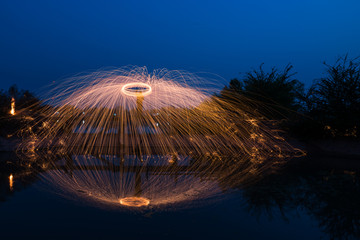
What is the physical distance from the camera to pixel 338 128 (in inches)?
595

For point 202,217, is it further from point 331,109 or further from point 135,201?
point 331,109

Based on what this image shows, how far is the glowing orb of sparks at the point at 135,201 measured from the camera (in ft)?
14.7

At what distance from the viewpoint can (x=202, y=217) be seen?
3939mm

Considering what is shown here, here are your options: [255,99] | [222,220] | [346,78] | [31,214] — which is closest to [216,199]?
[222,220]

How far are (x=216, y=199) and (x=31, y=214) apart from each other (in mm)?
3128

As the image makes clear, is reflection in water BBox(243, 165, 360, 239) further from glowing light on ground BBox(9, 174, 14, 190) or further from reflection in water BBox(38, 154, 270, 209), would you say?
glowing light on ground BBox(9, 174, 14, 190)

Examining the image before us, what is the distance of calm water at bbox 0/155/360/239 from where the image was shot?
3.34 metres

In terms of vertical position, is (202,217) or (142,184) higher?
(142,184)

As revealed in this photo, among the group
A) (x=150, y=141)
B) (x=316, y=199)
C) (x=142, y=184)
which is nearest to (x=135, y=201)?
(x=142, y=184)

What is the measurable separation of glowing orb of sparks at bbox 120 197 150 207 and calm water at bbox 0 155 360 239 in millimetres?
389

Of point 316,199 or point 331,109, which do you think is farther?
point 331,109

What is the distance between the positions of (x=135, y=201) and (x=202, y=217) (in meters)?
1.37

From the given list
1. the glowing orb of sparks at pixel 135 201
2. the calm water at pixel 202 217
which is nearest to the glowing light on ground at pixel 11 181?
the calm water at pixel 202 217

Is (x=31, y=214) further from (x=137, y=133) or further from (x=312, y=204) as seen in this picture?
(x=137, y=133)
